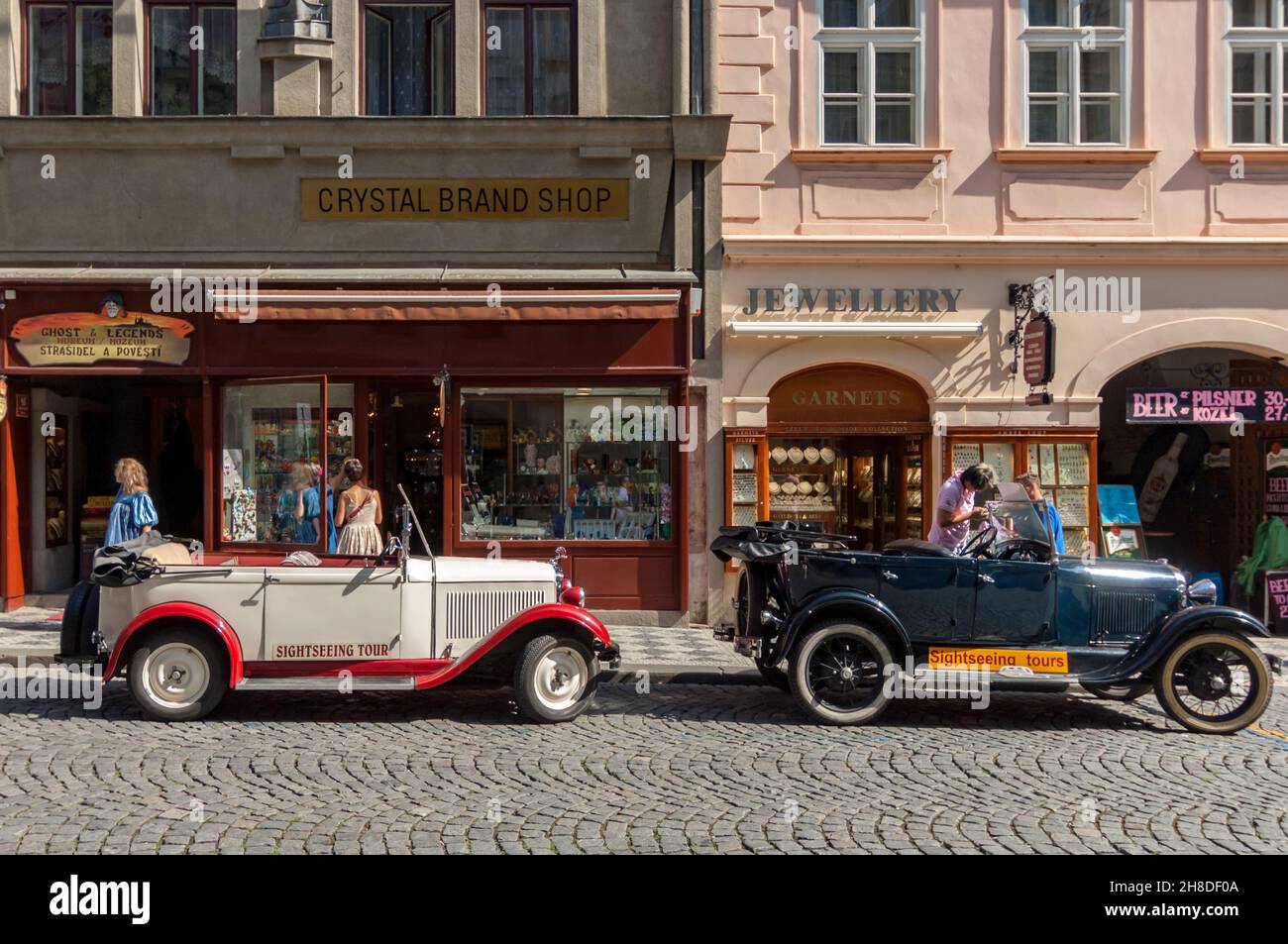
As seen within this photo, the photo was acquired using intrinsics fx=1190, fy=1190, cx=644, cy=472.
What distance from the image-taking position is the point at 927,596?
812 cm

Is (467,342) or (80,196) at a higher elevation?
(80,196)

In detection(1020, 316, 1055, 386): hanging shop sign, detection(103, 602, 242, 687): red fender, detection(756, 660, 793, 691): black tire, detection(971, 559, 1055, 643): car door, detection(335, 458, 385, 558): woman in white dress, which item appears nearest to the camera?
detection(103, 602, 242, 687): red fender

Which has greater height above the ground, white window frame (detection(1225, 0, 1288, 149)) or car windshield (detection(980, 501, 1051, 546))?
white window frame (detection(1225, 0, 1288, 149))

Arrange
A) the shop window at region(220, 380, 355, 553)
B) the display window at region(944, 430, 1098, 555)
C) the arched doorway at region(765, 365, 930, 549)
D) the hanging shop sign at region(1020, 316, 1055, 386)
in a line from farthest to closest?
the arched doorway at region(765, 365, 930, 549), the display window at region(944, 430, 1098, 555), the shop window at region(220, 380, 355, 553), the hanging shop sign at region(1020, 316, 1055, 386)

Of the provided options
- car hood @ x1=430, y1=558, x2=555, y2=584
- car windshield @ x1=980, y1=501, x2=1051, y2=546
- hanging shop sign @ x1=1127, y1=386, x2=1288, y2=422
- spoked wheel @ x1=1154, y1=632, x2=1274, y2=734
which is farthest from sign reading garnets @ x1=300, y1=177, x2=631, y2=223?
spoked wheel @ x1=1154, y1=632, x2=1274, y2=734

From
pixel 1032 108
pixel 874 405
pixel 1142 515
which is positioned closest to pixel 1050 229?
pixel 1032 108

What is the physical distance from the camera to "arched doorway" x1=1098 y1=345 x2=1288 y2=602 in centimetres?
1321

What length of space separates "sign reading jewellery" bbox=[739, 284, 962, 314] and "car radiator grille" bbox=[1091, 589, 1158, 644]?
17.9 ft

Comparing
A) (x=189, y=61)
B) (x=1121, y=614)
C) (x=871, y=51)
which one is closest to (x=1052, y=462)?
(x=871, y=51)

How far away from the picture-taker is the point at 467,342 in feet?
41.6

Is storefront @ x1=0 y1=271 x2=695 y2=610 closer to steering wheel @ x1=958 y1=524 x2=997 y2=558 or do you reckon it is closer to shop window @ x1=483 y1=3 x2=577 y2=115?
shop window @ x1=483 y1=3 x2=577 y2=115

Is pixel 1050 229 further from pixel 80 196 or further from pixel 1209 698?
pixel 80 196

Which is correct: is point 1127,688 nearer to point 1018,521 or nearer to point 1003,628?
point 1003,628

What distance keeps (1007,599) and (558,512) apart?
19.9 ft
